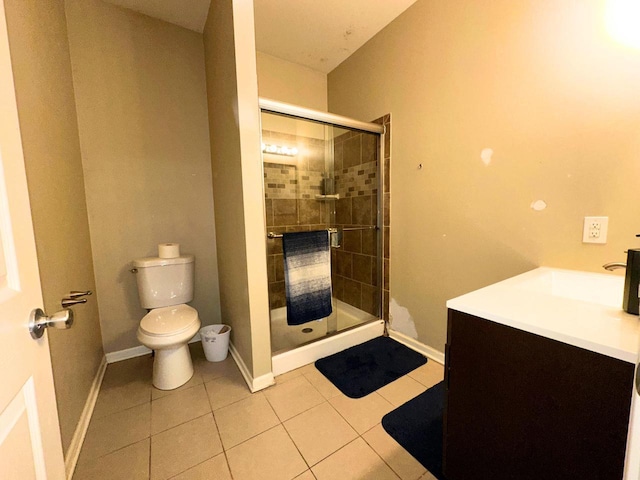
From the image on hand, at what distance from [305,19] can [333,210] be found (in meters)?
1.50

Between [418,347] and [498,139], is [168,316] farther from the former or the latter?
[498,139]

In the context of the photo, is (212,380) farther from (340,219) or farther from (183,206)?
(340,219)

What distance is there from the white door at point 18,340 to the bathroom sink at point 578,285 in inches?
59.1

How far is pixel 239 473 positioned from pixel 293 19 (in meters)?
2.82

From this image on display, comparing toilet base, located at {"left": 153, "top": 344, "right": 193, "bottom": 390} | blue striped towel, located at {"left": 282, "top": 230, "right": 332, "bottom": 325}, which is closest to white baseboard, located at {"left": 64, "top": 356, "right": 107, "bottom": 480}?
toilet base, located at {"left": 153, "top": 344, "right": 193, "bottom": 390}

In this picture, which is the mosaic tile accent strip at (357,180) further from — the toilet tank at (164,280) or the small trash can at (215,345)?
the small trash can at (215,345)

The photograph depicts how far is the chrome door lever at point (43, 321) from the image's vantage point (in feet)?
1.88

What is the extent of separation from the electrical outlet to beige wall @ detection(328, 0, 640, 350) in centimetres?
3

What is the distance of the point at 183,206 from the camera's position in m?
2.16

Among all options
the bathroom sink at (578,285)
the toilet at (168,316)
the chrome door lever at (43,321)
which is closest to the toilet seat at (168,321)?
the toilet at (168,316)

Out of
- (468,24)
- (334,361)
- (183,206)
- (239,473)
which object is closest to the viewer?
(239,473)

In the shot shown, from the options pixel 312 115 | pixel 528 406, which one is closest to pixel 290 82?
pixel 312 115

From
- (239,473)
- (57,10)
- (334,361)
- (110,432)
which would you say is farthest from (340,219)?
(57,10)

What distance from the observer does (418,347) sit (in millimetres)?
2014
